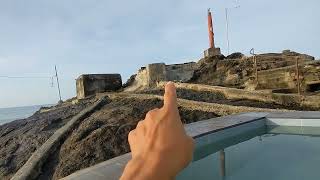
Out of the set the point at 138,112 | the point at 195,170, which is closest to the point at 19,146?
the point at 138,112

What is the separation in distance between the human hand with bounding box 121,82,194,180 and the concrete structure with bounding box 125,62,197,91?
16249 millimetres

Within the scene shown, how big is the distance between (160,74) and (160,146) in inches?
676

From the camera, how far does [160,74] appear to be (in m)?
19.2

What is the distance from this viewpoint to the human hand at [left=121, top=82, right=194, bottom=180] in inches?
81.8

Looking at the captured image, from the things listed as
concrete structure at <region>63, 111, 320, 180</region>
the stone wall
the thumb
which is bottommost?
concrete structure at <region>63, 111, 320, 180</region>

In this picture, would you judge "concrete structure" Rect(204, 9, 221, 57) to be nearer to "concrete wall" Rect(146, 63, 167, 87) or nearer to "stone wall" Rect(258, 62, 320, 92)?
"concrete wall" Rect(146, 63, 167, 87)

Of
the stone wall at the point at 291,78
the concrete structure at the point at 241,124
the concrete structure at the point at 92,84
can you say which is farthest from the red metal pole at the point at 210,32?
the concrete structure at the point at 241,124

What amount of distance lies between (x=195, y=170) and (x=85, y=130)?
4.20 m

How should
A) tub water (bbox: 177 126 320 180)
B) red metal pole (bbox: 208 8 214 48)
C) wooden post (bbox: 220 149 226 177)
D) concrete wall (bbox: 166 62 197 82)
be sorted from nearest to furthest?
tub water (bbox: 177 126 320 180) → wooden post (bbox: 220 149 226 177) → concrete wall (bbox: 166 62 197 82) → red metal pole (bbox: 208 8 214 48)

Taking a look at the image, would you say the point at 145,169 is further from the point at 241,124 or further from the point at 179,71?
the point at 179,71

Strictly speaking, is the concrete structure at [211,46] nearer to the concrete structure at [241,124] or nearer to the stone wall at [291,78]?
the stone wall at [291,78]

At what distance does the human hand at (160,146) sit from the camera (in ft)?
6.82

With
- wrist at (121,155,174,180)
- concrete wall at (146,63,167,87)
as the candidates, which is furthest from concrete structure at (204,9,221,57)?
wrist at (121,155,174,180)

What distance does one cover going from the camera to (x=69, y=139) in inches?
359
